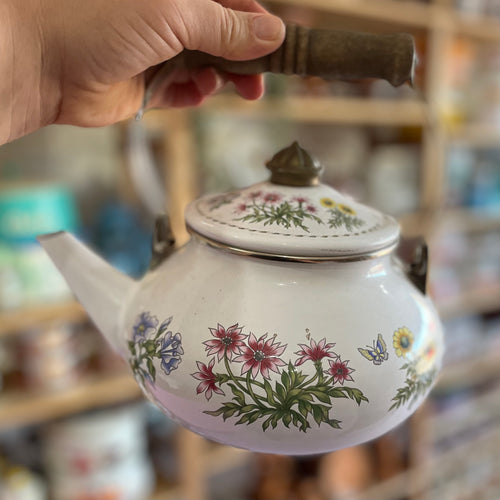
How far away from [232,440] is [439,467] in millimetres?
2063

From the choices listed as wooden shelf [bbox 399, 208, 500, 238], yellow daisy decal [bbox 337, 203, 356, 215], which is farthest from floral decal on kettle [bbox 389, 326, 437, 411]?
wooden shelf [bbox 399, 208, 500, 238]

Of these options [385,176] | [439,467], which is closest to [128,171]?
[385,176]

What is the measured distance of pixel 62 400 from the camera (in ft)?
4.11

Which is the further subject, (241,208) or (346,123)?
(346,123)

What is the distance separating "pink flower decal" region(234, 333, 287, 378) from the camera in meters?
0.39

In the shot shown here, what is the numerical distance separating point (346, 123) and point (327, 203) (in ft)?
5.08

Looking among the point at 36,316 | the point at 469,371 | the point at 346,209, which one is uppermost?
the point at 346,209

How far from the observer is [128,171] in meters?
1.34

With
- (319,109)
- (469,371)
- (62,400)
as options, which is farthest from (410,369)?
(469,371)

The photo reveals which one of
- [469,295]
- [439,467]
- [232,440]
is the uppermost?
[232,440]

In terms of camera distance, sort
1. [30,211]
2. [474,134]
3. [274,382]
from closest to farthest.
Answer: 1. [274,382]
2. [30,211]
3. [474,134]

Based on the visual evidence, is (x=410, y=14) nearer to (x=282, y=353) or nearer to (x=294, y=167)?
(x=294, y=167)

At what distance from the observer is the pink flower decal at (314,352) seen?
1.28 feet

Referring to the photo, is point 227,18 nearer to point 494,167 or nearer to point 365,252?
point 365,252
